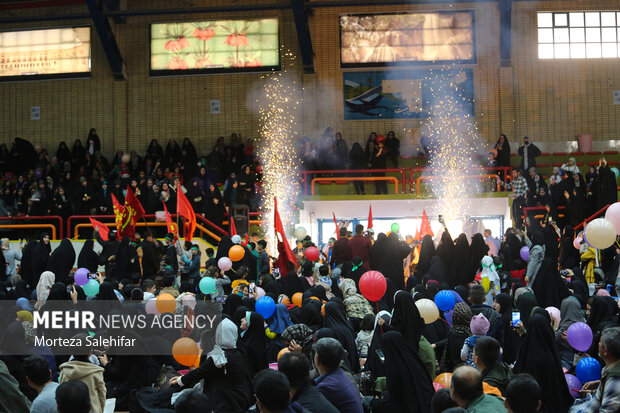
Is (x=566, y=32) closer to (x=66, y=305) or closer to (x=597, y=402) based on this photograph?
(x=66, y=305)

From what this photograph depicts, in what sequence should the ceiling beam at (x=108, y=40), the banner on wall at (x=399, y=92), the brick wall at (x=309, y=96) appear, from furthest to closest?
1. the brick wall at (x=309, y=96)
2. the banner on wall at (x=399, y=92)
3. the ceiling beam at (x=108, y=40)

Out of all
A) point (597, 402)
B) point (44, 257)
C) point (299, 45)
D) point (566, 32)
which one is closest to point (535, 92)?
point (566, 32)

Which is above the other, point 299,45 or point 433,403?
point 299,45

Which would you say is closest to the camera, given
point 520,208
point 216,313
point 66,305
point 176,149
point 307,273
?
point 216,313

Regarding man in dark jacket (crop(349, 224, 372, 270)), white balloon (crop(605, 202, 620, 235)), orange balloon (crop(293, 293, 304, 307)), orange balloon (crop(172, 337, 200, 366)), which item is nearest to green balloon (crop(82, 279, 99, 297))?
orange balloon (crop(293, 293, 304, 307))

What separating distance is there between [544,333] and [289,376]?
8.17ft

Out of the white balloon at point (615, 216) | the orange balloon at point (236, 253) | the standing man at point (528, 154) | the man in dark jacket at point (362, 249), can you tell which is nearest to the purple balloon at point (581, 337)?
the white balloon at point (615, 216)

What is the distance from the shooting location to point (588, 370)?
694cm

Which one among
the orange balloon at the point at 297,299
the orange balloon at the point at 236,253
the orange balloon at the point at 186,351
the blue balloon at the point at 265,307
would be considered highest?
the orange balloon at the point at 236,253

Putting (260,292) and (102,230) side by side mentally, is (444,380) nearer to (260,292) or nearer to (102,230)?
(260,292)

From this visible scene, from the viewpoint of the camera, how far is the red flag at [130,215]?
569 inches

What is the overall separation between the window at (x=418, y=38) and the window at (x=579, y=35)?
223 cm

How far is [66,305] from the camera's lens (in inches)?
407

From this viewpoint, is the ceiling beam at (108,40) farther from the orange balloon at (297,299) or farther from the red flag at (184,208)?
the orange balloon at (297,299)
